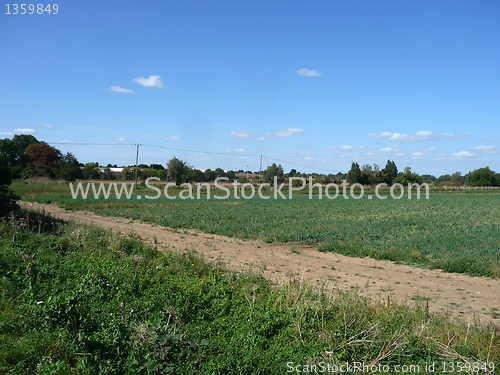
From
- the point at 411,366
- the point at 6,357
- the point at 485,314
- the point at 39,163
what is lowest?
the point at 485,314

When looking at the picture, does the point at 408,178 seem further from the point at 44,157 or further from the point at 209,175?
the point at 44,157

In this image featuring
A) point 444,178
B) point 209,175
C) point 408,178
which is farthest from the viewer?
point 444,178

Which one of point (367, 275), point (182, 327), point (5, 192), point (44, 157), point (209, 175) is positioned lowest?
point (367, 275)

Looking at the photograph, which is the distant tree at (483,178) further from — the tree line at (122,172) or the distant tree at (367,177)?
the distant tree at (367,177)

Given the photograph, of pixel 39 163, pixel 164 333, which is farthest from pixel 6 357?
pixel 39 163

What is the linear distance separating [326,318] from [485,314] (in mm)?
4476

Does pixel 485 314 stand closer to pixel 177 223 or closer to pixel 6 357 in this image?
pixel 6 357

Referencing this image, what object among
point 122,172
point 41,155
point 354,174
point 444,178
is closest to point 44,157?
point 41,155

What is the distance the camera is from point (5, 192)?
12453 mm

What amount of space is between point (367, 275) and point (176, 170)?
78630 millimetres

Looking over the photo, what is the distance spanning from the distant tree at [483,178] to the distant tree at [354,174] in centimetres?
4640

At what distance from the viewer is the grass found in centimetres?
394

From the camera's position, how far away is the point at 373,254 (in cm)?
1297

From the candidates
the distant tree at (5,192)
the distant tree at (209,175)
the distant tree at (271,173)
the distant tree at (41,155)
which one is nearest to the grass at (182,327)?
the distant tree at (5,192)
